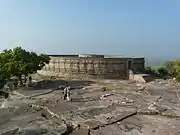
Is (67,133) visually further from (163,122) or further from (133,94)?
(133,94)

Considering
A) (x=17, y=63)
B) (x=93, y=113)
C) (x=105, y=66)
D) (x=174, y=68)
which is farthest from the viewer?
(x=105, y=66)

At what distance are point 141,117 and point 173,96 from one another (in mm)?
6249

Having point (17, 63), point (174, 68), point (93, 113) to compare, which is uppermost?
point (17, 63)

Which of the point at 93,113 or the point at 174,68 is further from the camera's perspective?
the point at 174,68

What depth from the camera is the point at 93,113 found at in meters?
13.6

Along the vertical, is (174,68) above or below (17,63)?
below

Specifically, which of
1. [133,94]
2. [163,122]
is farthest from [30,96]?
[163,122]

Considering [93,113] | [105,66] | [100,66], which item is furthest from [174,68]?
[93,113]

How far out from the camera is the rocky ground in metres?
11.1

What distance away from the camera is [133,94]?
18719 millimetres

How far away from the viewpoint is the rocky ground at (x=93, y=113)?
1111 cm

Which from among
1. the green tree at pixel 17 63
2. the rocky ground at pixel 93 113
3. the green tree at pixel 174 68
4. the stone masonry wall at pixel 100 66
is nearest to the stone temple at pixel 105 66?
the stone masonry wall at pixel 100 66

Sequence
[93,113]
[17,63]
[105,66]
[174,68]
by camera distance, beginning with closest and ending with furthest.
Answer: [93,113]
[17,63]
[174,68]
[105,66]

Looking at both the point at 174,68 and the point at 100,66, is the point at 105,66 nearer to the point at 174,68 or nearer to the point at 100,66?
→ the point at 100,66
